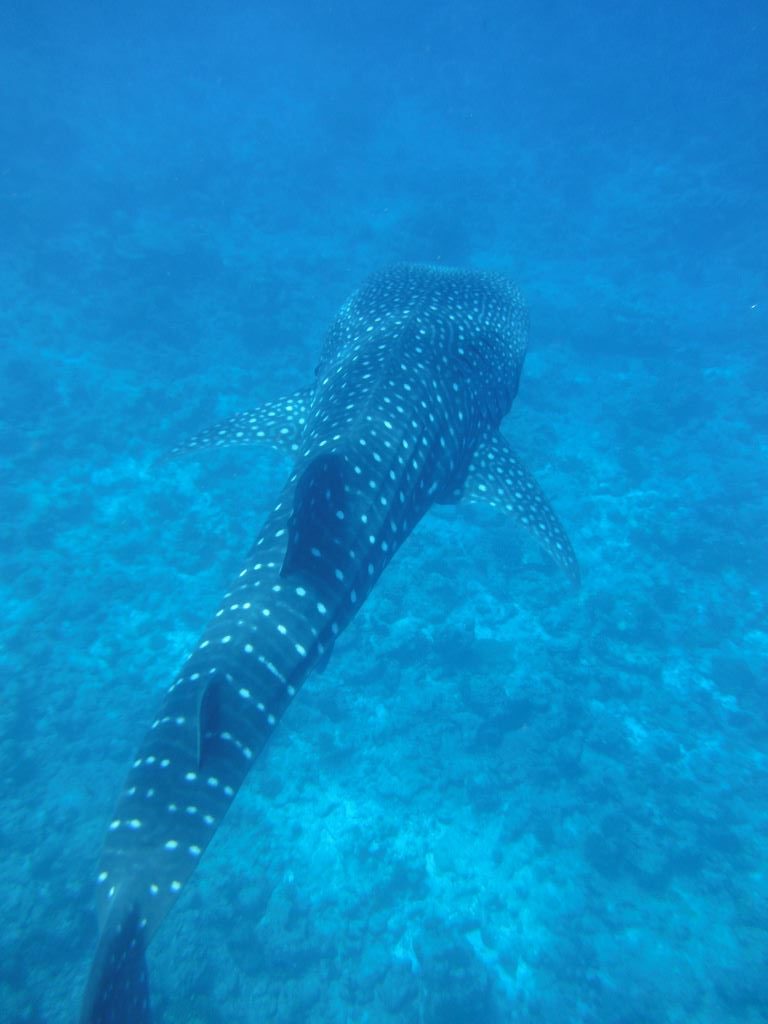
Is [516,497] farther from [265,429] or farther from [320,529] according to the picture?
[320,529]

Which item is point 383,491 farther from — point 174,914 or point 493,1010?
point 493,1010

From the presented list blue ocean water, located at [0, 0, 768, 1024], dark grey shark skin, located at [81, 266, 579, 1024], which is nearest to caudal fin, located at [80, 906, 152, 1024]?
dark grey shark skin, located at [81, 266, 579, 1024]

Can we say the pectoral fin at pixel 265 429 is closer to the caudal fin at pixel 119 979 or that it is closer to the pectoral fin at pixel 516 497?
the pectoral fin at pixel 516 497

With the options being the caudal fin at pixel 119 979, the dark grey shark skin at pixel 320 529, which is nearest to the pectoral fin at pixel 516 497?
the dark grey shark skin at pixel 320 529

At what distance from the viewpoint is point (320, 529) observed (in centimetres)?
435

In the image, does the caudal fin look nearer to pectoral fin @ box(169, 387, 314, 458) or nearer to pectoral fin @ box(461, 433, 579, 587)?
pectoral fin @ box(169, 387, 314, 458)

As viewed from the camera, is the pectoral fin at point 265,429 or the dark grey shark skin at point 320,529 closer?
the dark grey shark skin at point 320,529

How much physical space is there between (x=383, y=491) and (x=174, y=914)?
596cm

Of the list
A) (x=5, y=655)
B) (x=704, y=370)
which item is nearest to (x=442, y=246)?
(x=704, y=370)

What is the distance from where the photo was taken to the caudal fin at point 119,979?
2.77m

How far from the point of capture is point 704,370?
1823 centimetres

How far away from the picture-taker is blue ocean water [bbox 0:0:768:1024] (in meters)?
6.80

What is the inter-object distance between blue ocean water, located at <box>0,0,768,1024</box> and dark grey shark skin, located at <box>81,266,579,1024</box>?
4.09 meters

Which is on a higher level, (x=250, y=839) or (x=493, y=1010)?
(x=250, y=839)
